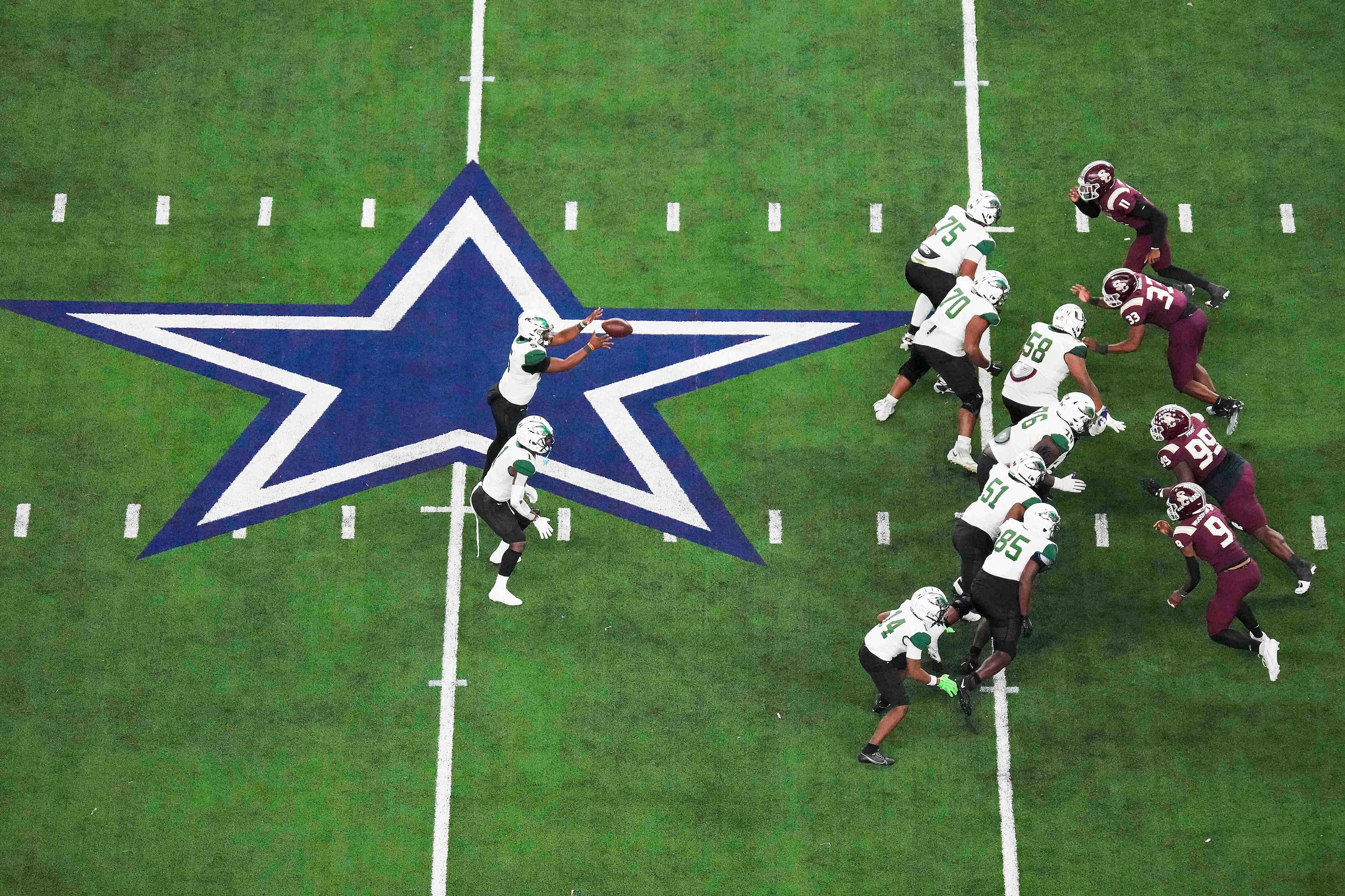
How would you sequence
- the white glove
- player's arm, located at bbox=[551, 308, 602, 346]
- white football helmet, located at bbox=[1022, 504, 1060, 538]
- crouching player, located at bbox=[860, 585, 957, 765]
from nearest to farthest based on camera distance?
crouching player, located at bbox=[860, 585, 957, 765] < white football helmet, located at bbox=[1022, 504, 1060, 538] < the white glove < player's arm, located at bbox=[551, 308, 602, 346]

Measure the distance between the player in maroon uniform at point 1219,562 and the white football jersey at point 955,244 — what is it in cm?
314

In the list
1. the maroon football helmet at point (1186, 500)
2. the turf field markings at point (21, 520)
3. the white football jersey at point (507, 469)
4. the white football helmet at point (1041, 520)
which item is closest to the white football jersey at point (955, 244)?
the white football helmet at point (1041, 520)

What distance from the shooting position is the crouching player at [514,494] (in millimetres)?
13711

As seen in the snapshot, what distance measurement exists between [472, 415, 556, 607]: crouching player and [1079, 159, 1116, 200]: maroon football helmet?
6256 millimetres

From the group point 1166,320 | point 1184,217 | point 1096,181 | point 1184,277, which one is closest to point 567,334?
point 1096,181

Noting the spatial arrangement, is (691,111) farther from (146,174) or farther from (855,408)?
(146,174)

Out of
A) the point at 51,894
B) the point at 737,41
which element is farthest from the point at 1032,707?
the point at 51,894

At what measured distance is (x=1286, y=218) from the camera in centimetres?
1628

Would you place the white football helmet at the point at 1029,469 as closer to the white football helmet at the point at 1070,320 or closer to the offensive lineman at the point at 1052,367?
the offensive lineman at the point at 1052,367

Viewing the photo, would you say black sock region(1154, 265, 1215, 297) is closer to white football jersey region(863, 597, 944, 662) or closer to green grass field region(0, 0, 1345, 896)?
green grass field region(0, 0, 1345, 896)

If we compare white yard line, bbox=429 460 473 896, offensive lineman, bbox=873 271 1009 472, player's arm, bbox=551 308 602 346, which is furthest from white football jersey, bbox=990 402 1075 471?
white yard line, bbox=429 460 473 896

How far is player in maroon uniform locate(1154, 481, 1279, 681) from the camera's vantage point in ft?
44.8

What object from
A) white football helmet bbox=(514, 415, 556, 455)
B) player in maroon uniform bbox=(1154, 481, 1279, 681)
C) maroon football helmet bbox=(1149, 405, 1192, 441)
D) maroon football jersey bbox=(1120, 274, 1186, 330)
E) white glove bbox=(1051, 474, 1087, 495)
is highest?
maroon football jersey bbox=(1120, 274, 1186, 330)

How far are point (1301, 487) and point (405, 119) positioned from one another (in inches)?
423
